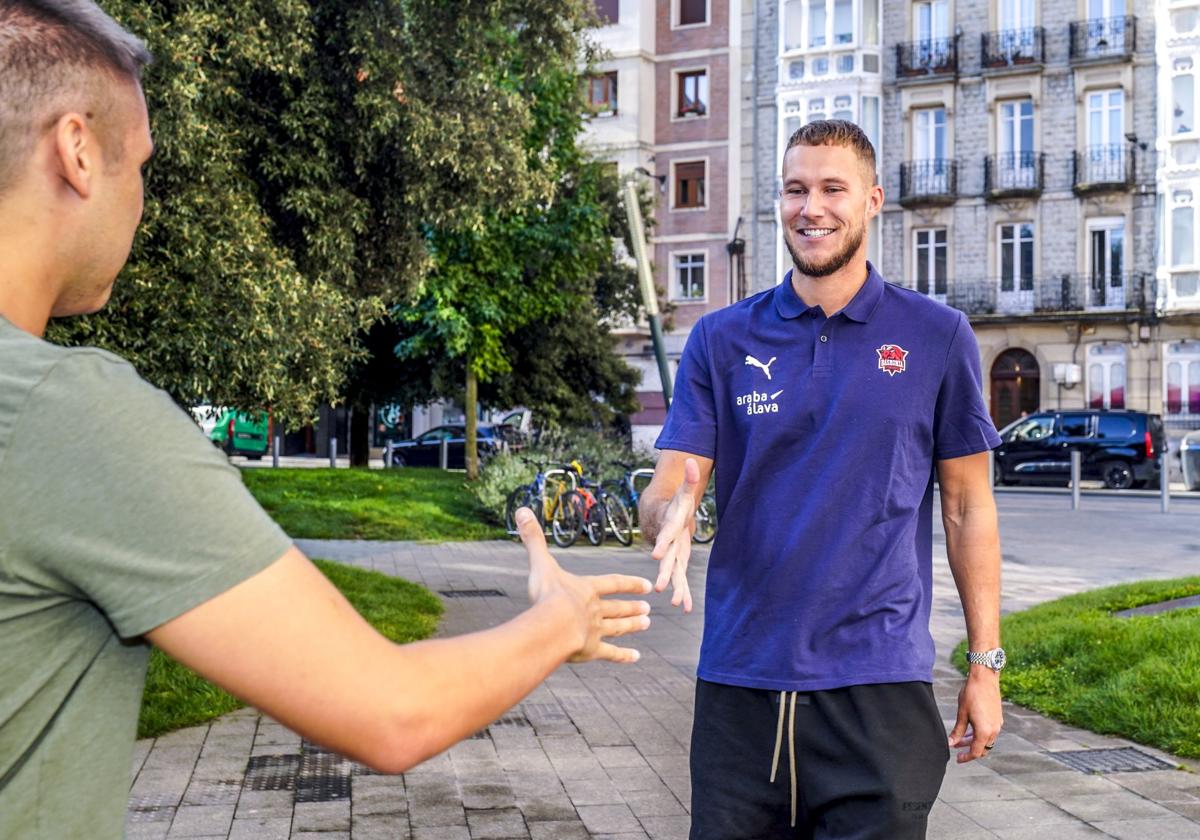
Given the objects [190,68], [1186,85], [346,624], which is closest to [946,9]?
[1186,85]

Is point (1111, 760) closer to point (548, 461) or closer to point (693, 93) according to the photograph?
point (548, 461)

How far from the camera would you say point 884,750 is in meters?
3.04

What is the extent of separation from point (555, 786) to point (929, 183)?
128 ft

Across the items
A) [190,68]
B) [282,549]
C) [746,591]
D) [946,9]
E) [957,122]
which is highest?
[946,9]

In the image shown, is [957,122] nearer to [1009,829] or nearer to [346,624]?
[1009,829]

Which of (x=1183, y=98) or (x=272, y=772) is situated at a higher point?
(x=1183, y=98)

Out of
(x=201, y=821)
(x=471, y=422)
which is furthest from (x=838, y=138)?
(x=471, y=422)

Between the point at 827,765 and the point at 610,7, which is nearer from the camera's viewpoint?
the point at 827,765

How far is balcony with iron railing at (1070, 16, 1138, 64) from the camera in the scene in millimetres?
40531

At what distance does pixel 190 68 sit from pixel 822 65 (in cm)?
3583

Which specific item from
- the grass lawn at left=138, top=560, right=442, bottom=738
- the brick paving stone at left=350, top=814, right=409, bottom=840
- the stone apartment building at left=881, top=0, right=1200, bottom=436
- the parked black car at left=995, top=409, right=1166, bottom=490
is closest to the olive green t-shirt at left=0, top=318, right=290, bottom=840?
the grass lawn at left=138, top=560, right=442, bottom=738

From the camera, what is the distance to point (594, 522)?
18.7 metres

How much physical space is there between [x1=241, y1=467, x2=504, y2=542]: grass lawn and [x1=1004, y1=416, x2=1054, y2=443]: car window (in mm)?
14871

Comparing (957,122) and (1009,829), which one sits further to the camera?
(957,122)
